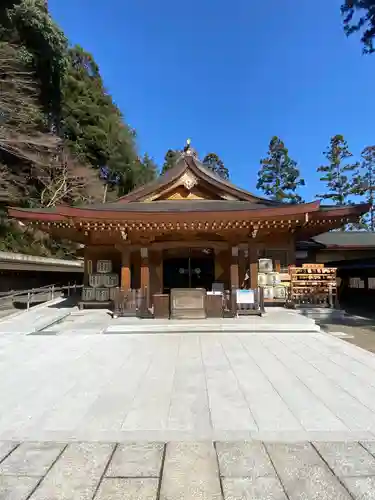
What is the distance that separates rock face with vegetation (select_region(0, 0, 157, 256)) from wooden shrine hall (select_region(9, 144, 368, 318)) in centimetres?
1057

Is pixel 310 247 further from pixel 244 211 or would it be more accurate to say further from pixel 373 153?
pixel 373 153

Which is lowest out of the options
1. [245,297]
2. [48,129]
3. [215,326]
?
[215,326]

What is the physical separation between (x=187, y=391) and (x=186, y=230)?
7.09m

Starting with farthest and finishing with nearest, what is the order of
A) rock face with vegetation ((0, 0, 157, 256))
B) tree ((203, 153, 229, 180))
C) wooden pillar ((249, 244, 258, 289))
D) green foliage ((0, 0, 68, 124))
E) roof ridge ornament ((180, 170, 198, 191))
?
tree ((203, 153, 229, 180)), green foliage ((0, 0, 68, 124)), rock face with vegetation ((0, 0, 157, 256)), roof ridge ornament ((180, 170, 198, 191)), wooden pillar ((249, 244, 258, 289))

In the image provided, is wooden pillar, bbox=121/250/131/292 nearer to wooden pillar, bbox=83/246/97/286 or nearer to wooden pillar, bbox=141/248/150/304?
wooden pillar, bbox=141/248/150/304

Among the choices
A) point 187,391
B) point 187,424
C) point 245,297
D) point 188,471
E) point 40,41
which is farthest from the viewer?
point 40,41

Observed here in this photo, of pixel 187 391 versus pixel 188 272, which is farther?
pixel 188 272

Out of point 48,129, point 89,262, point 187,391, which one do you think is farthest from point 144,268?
point 48,129

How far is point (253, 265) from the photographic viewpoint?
11078 millimetres

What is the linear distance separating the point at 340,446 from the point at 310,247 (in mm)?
13619

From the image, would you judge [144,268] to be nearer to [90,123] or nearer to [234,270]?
[234,270]

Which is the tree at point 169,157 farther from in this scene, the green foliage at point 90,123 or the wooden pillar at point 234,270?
the wooden pillar at point 234,270

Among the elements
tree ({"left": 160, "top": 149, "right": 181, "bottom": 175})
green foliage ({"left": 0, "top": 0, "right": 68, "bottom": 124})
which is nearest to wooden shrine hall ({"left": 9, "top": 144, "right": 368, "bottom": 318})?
green foliage ({"left": 0, "top": 0, "right": 68, "bottom": 124})

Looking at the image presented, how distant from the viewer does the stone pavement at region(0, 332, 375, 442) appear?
3.11m
